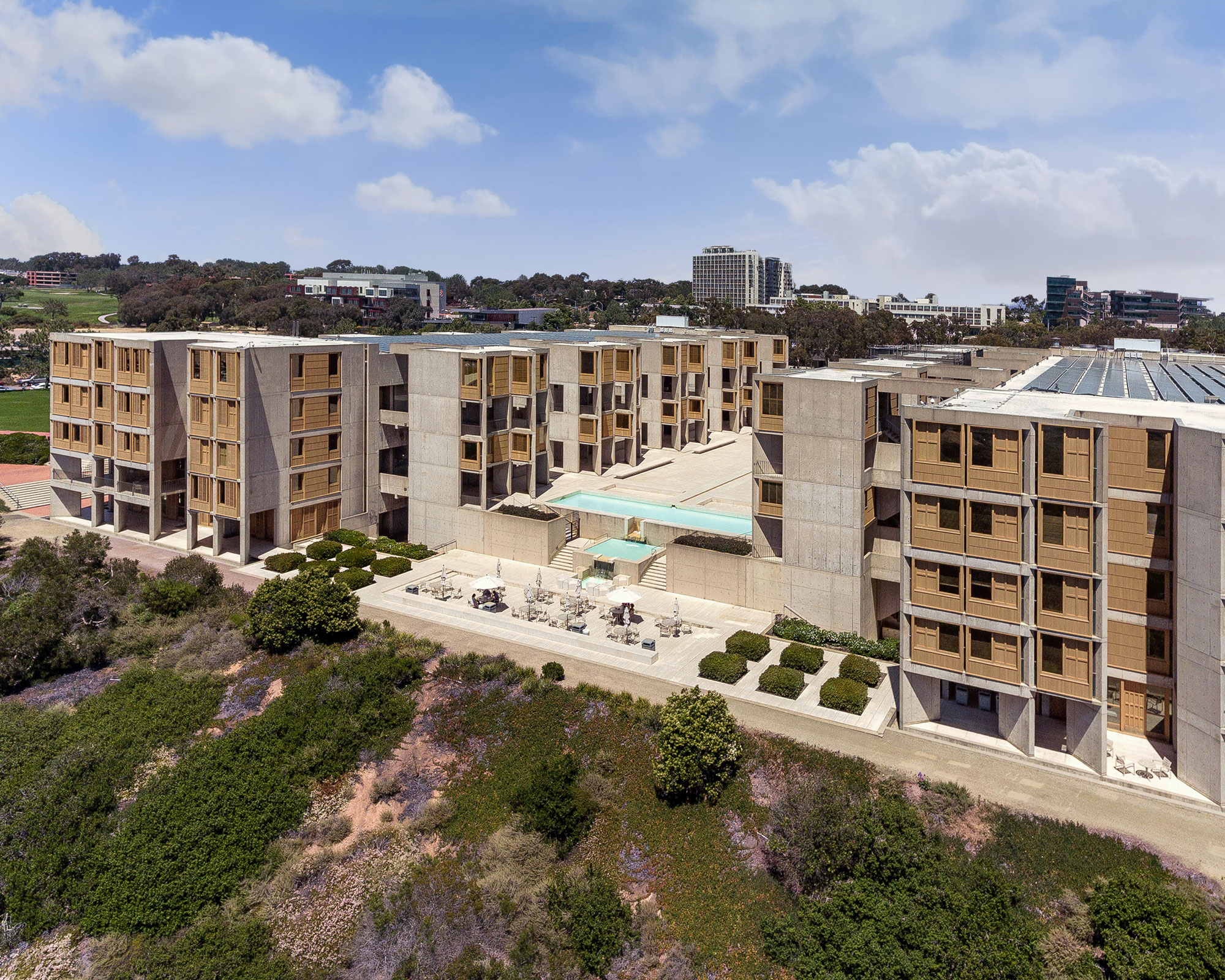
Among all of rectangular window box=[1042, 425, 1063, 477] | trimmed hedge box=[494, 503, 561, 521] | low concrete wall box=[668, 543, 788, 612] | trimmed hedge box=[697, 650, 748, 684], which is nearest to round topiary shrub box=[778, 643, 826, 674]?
trimmed hedge box=[697, 650, 748, 684]

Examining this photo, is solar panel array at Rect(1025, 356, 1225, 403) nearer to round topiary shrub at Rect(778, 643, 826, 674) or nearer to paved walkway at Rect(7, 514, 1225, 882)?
round topiary shrub at Rect(778, 643, 826, 674)

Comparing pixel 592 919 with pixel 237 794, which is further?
pixel 237 794

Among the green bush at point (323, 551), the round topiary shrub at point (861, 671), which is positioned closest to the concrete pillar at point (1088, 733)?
the round topiary shrub at point (861, 671)

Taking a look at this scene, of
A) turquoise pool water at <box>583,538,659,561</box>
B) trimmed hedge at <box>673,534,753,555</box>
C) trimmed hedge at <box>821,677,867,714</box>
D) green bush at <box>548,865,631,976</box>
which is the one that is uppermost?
trimmed hedge at <box>673,534,753,555</box>

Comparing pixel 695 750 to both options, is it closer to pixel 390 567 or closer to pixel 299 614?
pixel 299 614

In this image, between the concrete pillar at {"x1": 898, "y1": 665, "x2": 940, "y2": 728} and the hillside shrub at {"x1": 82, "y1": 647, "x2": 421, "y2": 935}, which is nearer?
the hillside shrub at {"x1": 82, "y1": 647, "x2": 421, "y2": 935}

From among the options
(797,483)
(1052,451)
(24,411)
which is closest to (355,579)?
(797,483)

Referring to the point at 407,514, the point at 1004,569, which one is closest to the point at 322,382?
the point at 407,514
